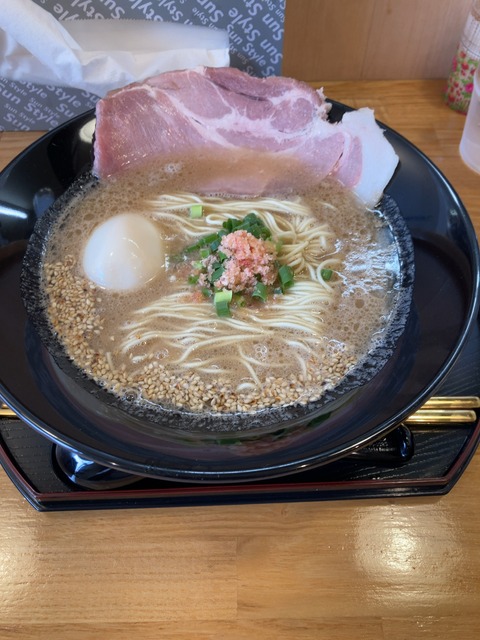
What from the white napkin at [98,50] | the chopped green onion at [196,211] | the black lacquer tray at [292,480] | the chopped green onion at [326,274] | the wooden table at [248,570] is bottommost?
the wooden table at [248,570]

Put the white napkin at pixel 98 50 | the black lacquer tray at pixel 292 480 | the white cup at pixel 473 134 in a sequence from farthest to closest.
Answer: the white cup at pixel 473 134
the white napkin at pixel 98 50
the black lacquer tray at pixel 292 480

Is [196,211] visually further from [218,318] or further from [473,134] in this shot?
[473,134]

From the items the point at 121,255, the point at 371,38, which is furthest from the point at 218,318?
the point at 371,38

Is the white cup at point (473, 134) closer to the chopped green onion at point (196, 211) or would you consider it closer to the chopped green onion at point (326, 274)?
the chopped green onion at point (326, 274)

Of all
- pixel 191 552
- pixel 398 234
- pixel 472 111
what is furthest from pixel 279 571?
pixel 472 111

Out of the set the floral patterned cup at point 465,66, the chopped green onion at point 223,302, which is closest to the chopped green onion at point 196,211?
the chopped green onion at point 223,302

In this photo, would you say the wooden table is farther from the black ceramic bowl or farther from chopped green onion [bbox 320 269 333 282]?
chopped green onion [bbox 320 269 333 282]

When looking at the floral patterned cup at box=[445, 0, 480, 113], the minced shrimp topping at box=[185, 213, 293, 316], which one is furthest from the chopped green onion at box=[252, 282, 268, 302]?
the floral patterned cup at box=[445, 0, 480, 113]

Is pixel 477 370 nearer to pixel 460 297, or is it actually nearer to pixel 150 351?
pixel 460 297
